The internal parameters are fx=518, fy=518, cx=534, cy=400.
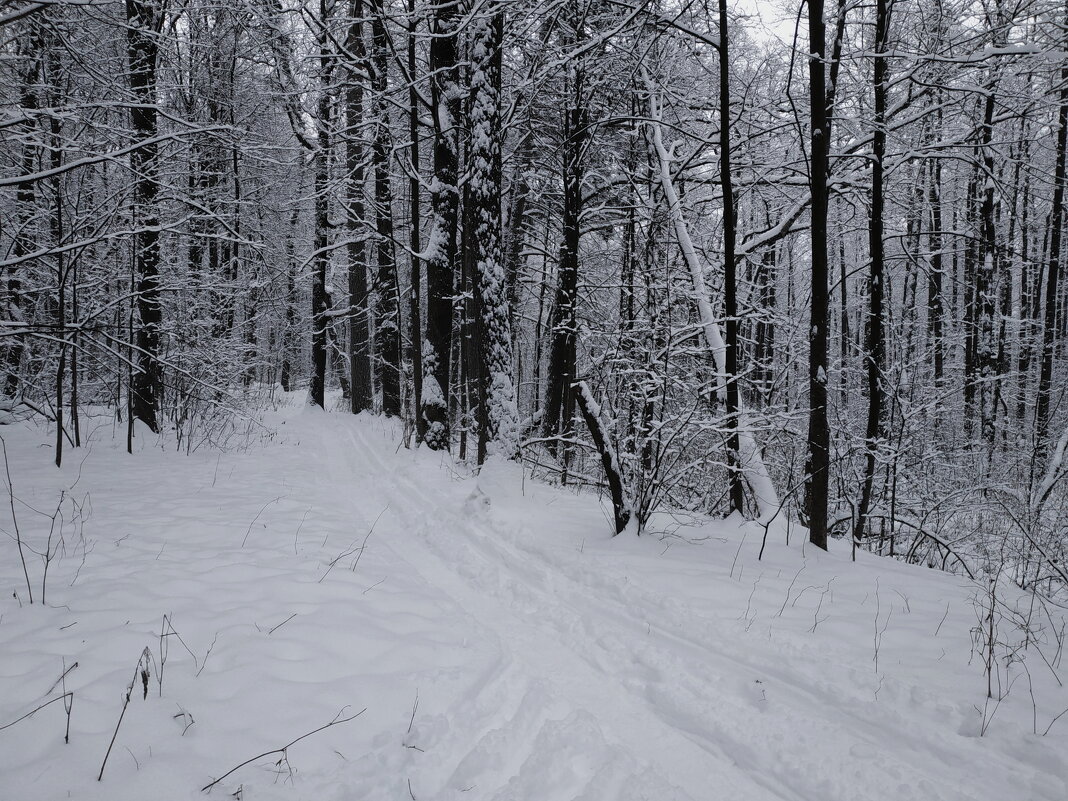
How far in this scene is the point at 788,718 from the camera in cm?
269

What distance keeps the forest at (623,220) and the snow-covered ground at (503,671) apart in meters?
1.55

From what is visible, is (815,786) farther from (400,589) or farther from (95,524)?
(95,524)

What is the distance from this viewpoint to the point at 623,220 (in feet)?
35.4

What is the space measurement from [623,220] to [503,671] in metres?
9.63

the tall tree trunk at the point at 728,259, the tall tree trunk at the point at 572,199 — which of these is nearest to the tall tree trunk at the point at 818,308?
the tall tree trunk at the point at 728,259

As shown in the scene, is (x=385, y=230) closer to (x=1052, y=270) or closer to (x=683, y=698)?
(x=683, y=698)

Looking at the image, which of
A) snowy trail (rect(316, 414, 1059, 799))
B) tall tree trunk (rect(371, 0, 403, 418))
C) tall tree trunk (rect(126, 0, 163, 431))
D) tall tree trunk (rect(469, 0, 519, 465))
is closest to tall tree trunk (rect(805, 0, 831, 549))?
snowy trail (rect(316, 414, 1059, 799))

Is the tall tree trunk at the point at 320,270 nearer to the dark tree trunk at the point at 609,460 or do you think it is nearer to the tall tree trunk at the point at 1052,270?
the dark tree trunk at the point at 609,460

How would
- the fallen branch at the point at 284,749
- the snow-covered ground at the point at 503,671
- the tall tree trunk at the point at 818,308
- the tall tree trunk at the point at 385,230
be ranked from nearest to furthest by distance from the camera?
the fallen branch at the point at 284,749, the snow-covered ground at the point at 503,671, the tall tree trunk at the point at 818,308, the tall tree trunk at the point at 385,230

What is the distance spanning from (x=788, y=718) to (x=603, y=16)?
883cm

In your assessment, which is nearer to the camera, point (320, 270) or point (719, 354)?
point (719, 354)

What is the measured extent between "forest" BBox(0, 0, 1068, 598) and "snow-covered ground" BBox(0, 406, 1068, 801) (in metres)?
1.55

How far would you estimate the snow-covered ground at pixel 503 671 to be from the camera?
7.32 ft

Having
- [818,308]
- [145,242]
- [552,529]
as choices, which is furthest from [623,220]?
[145,242]
